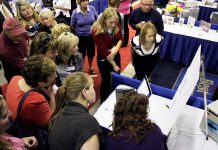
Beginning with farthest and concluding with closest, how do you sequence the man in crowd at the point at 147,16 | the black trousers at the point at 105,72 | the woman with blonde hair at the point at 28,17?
the man in crowd at the point at 147,16, the woman with blonde hair at the point at 28,17, the black trousers at the point at 105,72

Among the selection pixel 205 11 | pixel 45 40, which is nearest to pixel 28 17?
pixel 45 40

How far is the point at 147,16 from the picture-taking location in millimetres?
3465

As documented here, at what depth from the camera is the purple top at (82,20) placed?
350 cm

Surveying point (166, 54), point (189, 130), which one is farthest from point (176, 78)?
point (189, 130)

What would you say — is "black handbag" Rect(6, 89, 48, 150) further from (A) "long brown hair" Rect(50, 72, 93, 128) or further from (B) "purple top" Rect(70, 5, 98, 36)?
(B) "purple top" Rect(70, 5, 98, 36)

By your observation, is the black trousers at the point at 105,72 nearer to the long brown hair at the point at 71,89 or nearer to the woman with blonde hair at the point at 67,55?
the woman with blonde hair at the point at 67,55

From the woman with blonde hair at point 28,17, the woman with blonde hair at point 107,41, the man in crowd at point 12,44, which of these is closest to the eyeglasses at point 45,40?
the man in crowd at point 12,44

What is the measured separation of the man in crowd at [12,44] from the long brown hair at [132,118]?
1.45 meters

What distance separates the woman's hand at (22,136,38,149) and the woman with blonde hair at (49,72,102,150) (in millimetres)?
220

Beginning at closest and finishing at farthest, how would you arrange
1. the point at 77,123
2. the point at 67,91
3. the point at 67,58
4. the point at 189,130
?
1. the point at 77,123
2. the point at 67,91
3. the point at 189,130
4. the point at 67,58

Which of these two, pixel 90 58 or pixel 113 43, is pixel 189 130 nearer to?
pixel 113 43

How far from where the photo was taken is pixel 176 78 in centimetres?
400

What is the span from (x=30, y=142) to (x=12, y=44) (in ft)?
3.87

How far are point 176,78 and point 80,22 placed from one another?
1.84 meters
